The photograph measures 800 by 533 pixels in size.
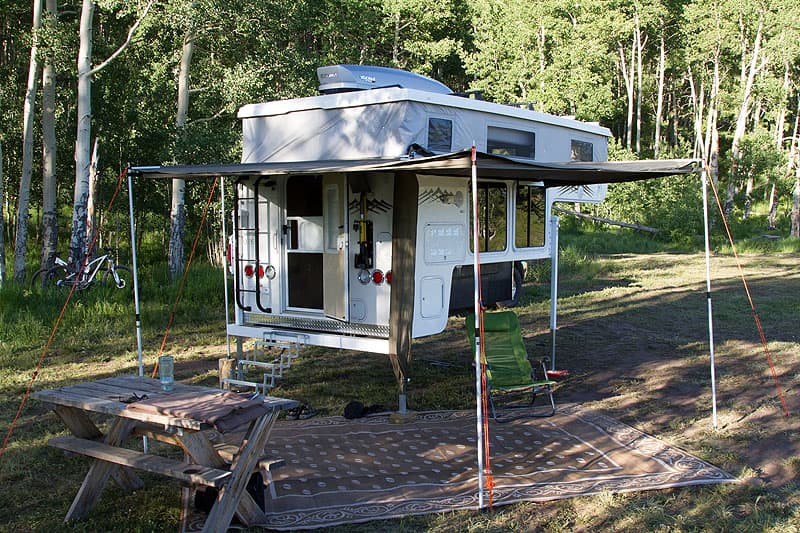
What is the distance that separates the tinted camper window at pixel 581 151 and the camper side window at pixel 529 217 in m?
0.67

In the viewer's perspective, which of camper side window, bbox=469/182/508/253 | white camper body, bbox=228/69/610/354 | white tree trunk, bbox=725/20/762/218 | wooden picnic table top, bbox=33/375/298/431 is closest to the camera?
wooden picnic table top, bbox=33/375/298/431

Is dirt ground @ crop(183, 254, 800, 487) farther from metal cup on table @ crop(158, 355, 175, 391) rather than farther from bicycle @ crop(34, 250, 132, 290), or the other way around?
bicycle @ crop(34, 250, 132, 290)

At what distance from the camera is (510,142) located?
7867 mm

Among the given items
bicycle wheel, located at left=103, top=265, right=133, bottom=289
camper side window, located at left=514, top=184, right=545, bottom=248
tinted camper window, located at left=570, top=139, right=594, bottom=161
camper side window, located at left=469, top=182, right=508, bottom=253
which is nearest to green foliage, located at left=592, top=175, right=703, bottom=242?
tinted camper window, located at left=570, top=139, right=594, bottom=161

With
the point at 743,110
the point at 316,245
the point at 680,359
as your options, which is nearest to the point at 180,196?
the point at 316,245

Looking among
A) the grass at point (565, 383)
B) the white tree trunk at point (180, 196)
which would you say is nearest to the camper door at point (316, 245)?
the grass at point (565, 383)

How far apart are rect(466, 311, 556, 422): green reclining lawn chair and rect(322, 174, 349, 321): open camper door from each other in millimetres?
1225

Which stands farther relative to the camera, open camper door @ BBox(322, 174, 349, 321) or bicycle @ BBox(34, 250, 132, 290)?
bicycle @ BBox(34, 250, 132, 290)

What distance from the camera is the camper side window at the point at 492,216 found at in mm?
7809

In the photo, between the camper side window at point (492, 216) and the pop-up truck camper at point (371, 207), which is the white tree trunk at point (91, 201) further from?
the camper side window at point (492, 216)

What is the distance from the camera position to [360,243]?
6.88 m

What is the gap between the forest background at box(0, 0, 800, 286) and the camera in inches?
530

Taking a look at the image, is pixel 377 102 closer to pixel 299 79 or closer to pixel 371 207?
pixel 371 207

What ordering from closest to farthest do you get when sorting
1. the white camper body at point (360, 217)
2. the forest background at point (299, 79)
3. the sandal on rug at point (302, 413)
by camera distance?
the sandal on rug at point (302, 413) < the white camper body at point (360, 217) < the forest background at point (299, 79)
